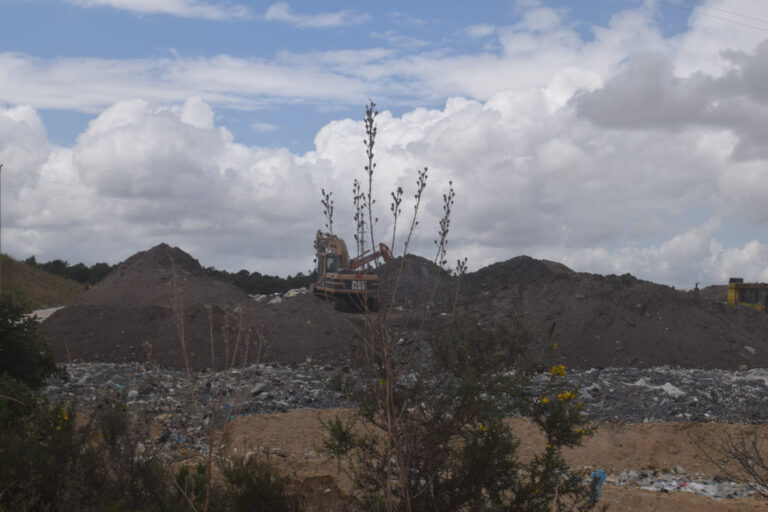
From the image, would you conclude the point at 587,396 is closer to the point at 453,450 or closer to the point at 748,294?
A: the point at 453,450

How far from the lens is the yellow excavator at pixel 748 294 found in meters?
26.3

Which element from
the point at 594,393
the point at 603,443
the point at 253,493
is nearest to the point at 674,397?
the point at 594,393

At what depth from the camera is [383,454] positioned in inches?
158

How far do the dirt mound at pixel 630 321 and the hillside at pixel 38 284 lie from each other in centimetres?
2258

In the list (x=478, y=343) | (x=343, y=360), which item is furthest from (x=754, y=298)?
(x=478, y=343)

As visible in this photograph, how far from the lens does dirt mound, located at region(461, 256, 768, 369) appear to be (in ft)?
61.1

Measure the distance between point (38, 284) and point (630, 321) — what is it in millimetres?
30217

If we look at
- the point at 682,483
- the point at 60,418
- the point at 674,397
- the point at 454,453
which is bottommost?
the point at 682,483

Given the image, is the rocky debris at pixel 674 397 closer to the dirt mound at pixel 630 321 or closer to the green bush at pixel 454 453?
the dirt mound at pixel 630 321

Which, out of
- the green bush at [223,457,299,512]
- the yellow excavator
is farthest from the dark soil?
the green bush at [223,457,299,512]

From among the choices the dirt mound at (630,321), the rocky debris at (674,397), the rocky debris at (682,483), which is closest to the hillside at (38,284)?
the dirt mound at (630,321)

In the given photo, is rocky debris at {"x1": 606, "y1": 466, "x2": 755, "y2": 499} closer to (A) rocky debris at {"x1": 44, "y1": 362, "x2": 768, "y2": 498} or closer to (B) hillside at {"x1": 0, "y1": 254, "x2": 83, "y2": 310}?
(A) rocky debris at {"x1": 44, "y1": 362, "x2": 768, "y2": 498}

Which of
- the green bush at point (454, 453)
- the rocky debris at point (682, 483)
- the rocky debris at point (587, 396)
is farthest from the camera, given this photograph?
the rocky debris at point (587, 396)

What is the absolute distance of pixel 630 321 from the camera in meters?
20.0
